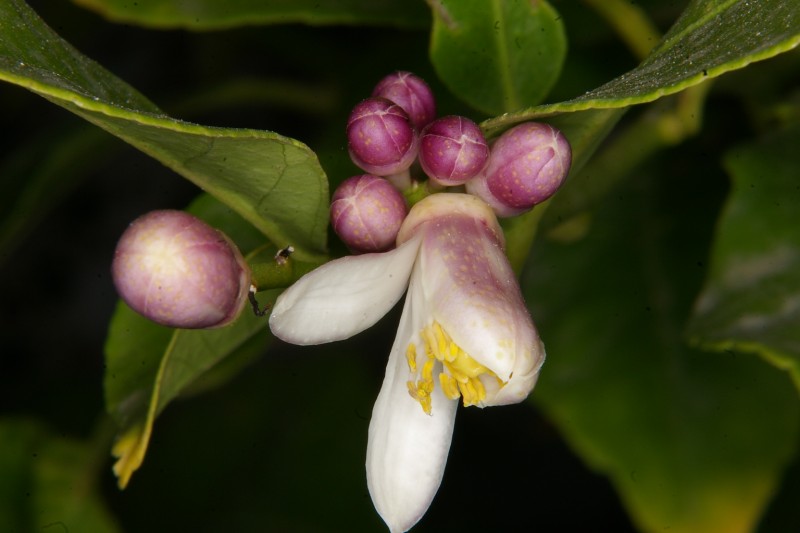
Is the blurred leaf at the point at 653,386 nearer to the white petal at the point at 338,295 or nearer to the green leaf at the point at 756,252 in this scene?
the green leaf at the point at 756,252

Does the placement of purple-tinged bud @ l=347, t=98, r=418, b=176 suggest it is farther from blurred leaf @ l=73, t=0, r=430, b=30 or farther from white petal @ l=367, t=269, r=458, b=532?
blurred leaf @ l=73, t=0, r=430, b=30

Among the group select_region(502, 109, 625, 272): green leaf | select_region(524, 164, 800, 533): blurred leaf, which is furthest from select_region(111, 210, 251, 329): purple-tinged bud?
select_region(524, 164, 800, 533): blurred leaf

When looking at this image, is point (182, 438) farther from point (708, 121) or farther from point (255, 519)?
point (708, 121)

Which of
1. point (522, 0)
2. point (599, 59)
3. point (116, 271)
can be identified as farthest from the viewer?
point (599, 59)

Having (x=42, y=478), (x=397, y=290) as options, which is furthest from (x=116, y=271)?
(x=42, y=478)

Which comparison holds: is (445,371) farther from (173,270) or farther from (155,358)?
(155,358)

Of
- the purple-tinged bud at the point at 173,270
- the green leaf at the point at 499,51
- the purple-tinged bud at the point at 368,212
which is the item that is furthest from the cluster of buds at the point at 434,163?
the green leaf at the point at 499,51

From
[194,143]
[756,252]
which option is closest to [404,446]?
[194,143]
